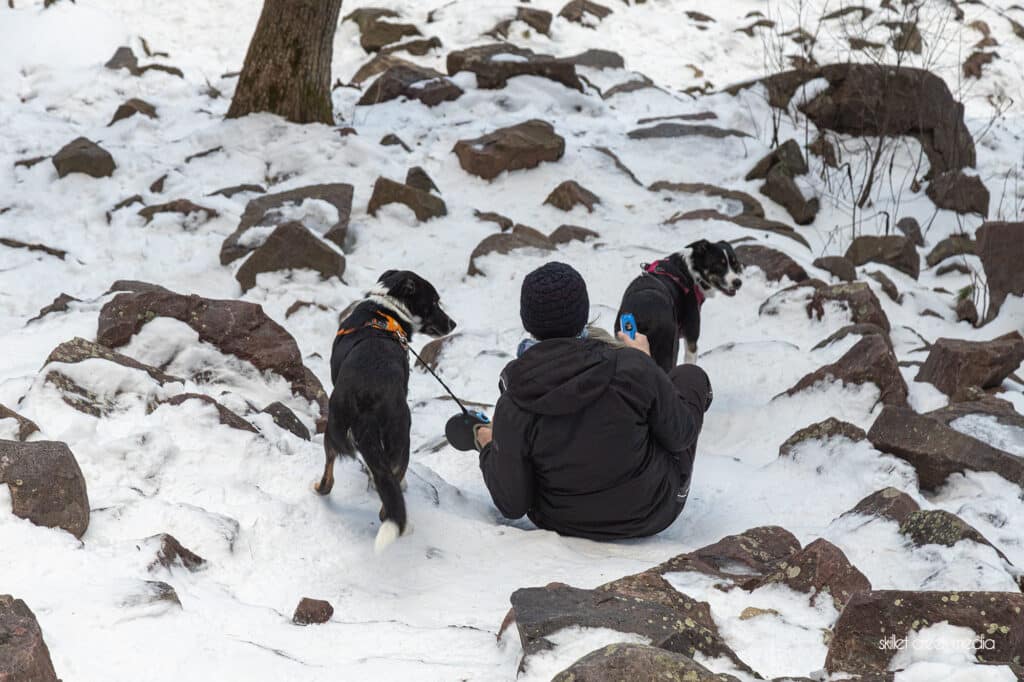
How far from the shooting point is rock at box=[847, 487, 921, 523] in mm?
3096

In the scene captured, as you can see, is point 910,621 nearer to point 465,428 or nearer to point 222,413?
point 465,428

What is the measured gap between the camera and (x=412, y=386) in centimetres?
542

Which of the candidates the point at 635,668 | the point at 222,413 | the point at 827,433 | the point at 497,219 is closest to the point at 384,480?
the point at 222,413

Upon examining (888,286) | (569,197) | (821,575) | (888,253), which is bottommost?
(888,253)

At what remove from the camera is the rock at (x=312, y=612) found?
254cm

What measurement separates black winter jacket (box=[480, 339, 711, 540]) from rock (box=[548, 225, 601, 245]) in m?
4.09

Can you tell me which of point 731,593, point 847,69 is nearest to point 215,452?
point 731,593

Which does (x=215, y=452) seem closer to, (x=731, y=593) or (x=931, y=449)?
(x=731, y=593)

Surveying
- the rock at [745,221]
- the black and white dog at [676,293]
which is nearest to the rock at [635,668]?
the black and white dog at [676,293]

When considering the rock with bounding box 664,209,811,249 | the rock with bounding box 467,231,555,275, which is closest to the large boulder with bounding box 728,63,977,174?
the rock with bounding box 664,209,811,249

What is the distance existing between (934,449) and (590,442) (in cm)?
178

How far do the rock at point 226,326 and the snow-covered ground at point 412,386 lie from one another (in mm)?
93

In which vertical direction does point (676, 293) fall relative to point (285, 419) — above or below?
above

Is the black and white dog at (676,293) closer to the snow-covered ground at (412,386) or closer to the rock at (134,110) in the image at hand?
the snow-covered ground at (412,386)
